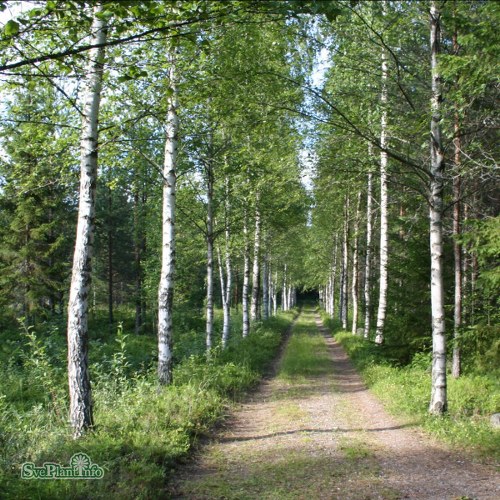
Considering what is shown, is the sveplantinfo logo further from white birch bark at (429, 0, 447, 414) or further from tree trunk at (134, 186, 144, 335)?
tree trunk at (134, 186, 144, 335)

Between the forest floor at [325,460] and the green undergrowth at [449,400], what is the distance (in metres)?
0.31

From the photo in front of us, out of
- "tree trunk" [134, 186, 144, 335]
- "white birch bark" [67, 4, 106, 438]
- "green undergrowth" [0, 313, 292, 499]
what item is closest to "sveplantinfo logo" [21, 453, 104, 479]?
"green undergrowth" [0, 313, 292, 499]

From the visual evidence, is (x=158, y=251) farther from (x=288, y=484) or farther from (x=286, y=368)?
(x=288, y=484)

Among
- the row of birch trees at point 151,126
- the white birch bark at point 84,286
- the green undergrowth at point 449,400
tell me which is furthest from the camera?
the green undergrowth at point 449,400

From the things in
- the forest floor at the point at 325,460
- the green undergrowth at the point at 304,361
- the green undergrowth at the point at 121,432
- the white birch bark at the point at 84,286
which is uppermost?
the white birch bark at the point at 84,286

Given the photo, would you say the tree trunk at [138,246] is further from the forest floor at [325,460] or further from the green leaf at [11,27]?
the green leaf at [11,27]

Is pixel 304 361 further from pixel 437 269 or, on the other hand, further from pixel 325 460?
pixel 325 460

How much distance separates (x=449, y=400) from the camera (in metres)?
8.97

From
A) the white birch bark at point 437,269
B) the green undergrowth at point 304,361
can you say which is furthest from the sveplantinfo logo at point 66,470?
the green undergrowth at point 304,361

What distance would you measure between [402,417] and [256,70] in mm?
7054

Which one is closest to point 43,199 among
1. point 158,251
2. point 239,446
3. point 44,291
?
point 44,291

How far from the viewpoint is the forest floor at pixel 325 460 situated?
5.41 metres

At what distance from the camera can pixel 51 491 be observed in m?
4.48

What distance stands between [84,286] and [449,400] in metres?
7.15
